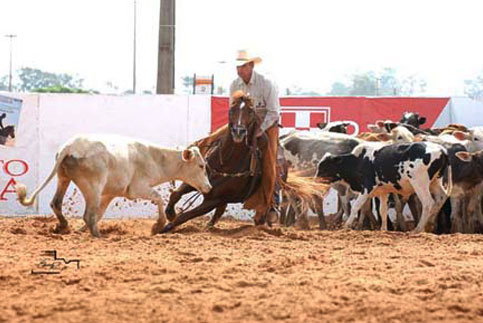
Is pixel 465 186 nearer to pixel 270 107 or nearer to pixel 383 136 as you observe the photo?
pixel 383 136

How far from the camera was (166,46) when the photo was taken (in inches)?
846

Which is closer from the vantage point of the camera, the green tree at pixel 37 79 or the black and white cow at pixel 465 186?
the black and white cow at pixel 465 186


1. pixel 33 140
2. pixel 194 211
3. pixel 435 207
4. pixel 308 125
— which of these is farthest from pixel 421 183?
pixel 33 140

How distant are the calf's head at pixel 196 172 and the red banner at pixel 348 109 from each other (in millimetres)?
5593

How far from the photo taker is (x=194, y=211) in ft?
39.2

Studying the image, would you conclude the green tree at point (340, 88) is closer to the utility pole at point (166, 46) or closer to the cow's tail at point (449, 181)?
the utility pole at point (166, 46)

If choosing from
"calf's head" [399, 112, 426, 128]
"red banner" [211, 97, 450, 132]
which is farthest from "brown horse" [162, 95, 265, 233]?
"calf's head" [399, 112, 426, 128]

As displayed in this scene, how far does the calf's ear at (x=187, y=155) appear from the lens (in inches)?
480

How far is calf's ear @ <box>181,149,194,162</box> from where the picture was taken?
1218cm

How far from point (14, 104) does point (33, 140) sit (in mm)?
725

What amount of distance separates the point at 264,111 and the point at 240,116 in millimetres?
584

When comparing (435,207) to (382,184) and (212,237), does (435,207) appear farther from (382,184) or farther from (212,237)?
(212,237)

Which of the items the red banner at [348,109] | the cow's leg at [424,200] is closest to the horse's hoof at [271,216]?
the cow's leg at [424,200]

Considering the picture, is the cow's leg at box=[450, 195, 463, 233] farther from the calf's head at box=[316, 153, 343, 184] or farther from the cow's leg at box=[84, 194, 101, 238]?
the cow's leg at box=[84, 194, 101, 238]
